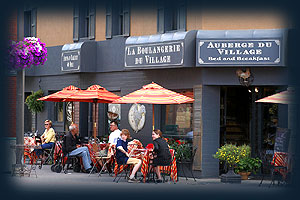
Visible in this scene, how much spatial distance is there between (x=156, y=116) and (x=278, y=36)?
4.56m

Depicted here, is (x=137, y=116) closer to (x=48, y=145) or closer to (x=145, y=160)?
(x=48, y=145)

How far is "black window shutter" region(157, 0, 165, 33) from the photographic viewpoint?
18.9m

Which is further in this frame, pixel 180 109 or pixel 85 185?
pixel 180 109

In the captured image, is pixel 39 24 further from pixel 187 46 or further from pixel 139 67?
pixel 187 46

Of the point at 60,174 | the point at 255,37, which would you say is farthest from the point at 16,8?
the point at 255,37

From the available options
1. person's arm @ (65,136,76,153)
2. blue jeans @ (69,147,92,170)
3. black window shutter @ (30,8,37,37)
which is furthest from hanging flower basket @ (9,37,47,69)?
black window shutter @ (30,8,37,37)

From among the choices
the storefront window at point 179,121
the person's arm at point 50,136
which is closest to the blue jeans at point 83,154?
the person's arm at point 50,136

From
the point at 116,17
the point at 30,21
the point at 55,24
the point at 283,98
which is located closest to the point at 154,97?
the point at 283,98

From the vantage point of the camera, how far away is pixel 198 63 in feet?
56.2

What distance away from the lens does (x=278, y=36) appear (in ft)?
54.7

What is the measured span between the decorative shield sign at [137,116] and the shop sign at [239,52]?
3195 millimetres

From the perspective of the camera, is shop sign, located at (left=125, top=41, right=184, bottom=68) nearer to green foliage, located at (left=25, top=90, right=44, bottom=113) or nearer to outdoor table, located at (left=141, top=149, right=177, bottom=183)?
outdoor table, located at (left=141, top=149, right=177, bottom=183)

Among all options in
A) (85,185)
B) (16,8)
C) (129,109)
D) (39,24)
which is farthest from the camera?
(39,24)

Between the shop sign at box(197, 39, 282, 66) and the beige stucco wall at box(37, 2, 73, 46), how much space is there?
22.8 feet
